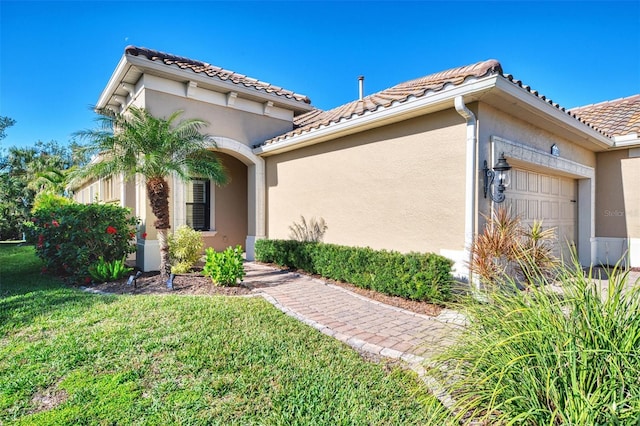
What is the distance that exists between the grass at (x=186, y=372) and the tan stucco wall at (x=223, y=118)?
21.1 feet

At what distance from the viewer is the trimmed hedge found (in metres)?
6.45

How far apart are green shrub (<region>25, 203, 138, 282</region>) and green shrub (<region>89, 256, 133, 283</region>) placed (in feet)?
0.57

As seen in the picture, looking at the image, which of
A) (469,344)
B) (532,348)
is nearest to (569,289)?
(532,348)

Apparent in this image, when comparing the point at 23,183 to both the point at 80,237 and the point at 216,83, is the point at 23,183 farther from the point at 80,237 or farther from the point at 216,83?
the point at 216,83

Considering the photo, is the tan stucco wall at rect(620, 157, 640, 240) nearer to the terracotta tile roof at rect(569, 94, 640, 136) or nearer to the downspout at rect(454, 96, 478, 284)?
the terracotta tile roof at rect(569, 94, 640, 136)

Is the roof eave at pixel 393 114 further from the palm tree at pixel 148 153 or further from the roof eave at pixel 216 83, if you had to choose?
the palm tree at pixel 148 153

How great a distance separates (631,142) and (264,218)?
40.1 ft

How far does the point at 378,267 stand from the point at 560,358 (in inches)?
199

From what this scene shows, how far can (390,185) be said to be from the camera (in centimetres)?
799

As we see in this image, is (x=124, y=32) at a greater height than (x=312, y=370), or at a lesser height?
greater

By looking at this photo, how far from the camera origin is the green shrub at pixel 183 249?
902cm

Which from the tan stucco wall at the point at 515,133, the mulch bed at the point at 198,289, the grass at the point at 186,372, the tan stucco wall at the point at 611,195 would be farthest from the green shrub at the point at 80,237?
the tan stucco wall at the point at 611,195

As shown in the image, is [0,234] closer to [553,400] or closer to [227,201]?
[227,201]

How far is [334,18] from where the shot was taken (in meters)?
11.3
